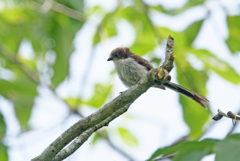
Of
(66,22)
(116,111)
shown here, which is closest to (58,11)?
(66,22)

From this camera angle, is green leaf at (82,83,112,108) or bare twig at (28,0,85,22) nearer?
bare twig at (28,0,85,22)

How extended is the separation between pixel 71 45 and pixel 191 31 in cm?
177

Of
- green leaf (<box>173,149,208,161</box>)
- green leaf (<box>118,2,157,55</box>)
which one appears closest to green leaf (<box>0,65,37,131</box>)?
green leaf (<box>118,2,157,55</box>)

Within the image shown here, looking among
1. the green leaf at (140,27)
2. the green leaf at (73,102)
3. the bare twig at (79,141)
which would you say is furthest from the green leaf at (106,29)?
the bare twig at (79,141)

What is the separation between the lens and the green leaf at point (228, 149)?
1575mm

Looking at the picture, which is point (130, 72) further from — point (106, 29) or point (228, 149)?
point (228, 149)

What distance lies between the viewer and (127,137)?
20.1ft

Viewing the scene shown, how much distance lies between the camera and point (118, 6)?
484 centimetres

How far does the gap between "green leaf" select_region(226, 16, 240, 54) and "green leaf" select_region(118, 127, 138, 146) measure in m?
3.04

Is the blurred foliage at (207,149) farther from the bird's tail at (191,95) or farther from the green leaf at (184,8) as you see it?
the green leaf at (184,8)

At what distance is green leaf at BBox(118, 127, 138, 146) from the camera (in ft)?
19.9

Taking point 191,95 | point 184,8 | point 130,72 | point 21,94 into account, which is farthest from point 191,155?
point 130,72

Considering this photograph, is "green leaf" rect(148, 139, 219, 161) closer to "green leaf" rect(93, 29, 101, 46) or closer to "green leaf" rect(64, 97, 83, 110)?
"green leaf" rect(93, 29, 101, 46)

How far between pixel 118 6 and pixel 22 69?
197 cm
